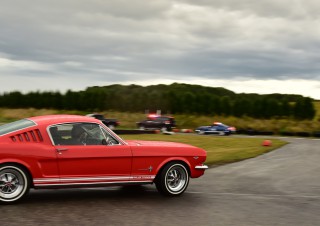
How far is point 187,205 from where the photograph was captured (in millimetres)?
7305

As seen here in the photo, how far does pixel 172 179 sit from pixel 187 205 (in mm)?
918

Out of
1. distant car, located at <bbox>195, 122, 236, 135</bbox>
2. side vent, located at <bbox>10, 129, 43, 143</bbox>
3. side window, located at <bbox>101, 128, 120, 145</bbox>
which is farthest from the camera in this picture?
distant car, located at <bbox>195, 122, 236, 135</bbox>

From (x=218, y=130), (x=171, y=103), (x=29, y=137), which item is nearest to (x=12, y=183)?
(x=29, y=137)

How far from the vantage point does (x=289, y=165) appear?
13.9 metres

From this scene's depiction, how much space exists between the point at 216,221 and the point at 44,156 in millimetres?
2862

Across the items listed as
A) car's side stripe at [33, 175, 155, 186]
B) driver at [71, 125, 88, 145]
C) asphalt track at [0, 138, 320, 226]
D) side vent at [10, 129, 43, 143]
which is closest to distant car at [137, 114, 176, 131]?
asphalt track at [0, 138, 320, 226]

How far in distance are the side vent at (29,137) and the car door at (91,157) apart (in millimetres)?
283

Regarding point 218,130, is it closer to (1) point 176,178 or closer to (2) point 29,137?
(1) point 176,178

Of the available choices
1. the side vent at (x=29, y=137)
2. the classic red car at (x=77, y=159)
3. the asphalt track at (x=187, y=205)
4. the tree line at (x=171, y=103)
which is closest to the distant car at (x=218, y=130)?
the tree line at (x=171, y=103)

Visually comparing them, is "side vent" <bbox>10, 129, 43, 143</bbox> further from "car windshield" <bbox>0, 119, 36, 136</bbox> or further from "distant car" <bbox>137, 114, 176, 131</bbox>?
"distant car" <bbox>137, 114, 176, 131</bbox>

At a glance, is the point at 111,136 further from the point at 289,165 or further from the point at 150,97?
the point at 150,97

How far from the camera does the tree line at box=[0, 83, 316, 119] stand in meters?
50.7

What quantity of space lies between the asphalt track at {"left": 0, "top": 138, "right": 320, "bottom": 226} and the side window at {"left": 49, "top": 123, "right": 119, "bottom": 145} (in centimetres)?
98

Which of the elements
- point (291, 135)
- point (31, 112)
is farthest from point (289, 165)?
point (31, 112)
